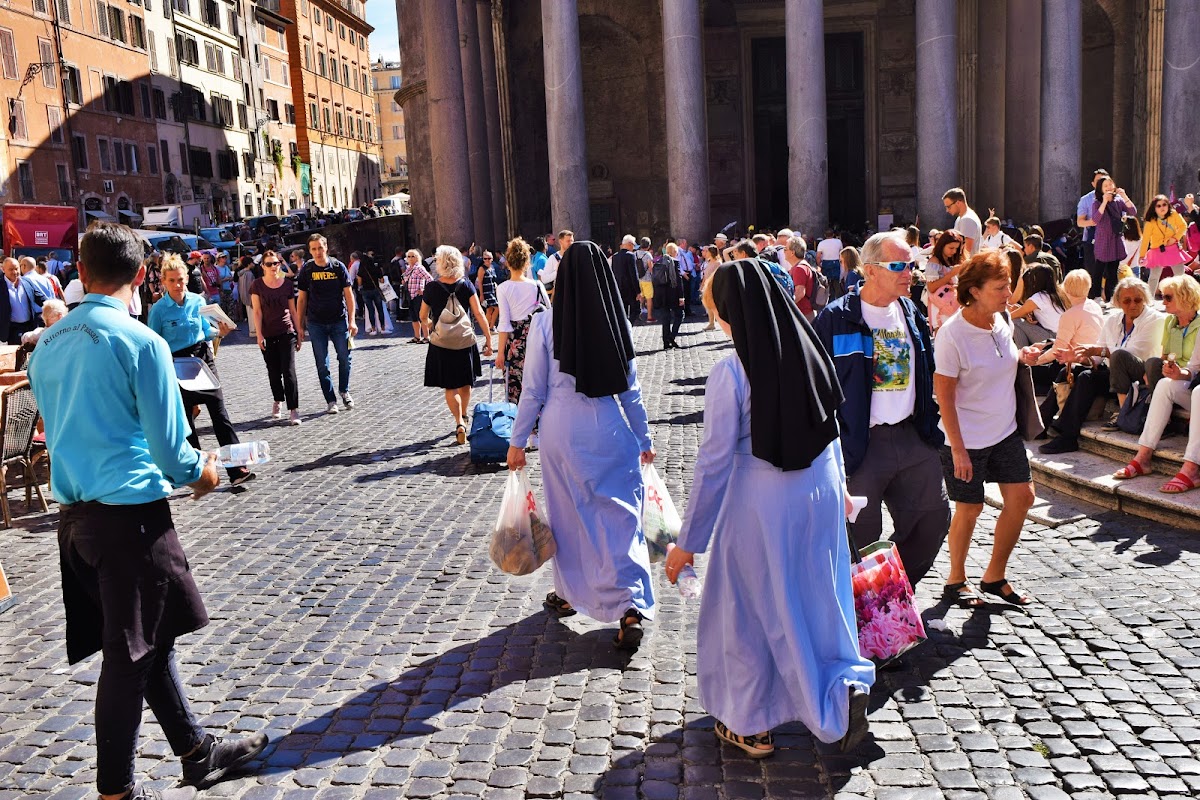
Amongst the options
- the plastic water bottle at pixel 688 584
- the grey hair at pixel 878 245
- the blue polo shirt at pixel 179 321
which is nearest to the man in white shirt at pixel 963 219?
the grey hair at pixel 878 245

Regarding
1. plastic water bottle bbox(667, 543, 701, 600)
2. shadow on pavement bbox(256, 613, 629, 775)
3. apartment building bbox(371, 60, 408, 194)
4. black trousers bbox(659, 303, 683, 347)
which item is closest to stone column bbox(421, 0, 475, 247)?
black trousers bbox(659, 303, 683, 347)

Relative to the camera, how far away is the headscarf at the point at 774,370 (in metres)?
3.61

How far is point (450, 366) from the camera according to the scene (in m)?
10.0

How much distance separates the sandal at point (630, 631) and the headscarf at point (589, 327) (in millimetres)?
937

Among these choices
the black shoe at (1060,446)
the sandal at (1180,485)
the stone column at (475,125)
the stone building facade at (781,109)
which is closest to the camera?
the sandal at (1180,485)

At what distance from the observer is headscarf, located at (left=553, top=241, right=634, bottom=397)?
5047 millimetres

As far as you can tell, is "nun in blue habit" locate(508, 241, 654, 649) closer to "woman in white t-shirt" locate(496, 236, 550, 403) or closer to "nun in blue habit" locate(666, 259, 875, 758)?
"nun in blue habit" locate(666, 259, 875, 758)

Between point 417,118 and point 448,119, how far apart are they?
8.32 metres

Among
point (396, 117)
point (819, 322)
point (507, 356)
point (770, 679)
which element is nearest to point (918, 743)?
point (770, 679)

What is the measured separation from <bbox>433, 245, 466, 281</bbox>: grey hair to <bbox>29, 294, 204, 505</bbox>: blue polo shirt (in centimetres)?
614

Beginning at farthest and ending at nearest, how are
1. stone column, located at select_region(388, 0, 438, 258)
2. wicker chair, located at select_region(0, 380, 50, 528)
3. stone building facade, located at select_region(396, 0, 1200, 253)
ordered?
1. stone column, located at select_region(388, 0, 438, 258)
2. stone building facade, located at select_region(396, 0, 1200, 253)
3. wicker chair, located at select_region(0, 380, 50, 528)

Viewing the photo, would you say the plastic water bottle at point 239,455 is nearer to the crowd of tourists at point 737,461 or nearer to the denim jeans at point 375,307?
the crowd of tourists at point 737,461

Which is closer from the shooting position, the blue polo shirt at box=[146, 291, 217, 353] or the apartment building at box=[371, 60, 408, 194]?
the blue polo shirt at box=[146, 291, 217, 353]

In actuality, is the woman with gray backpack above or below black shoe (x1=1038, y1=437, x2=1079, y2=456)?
above
